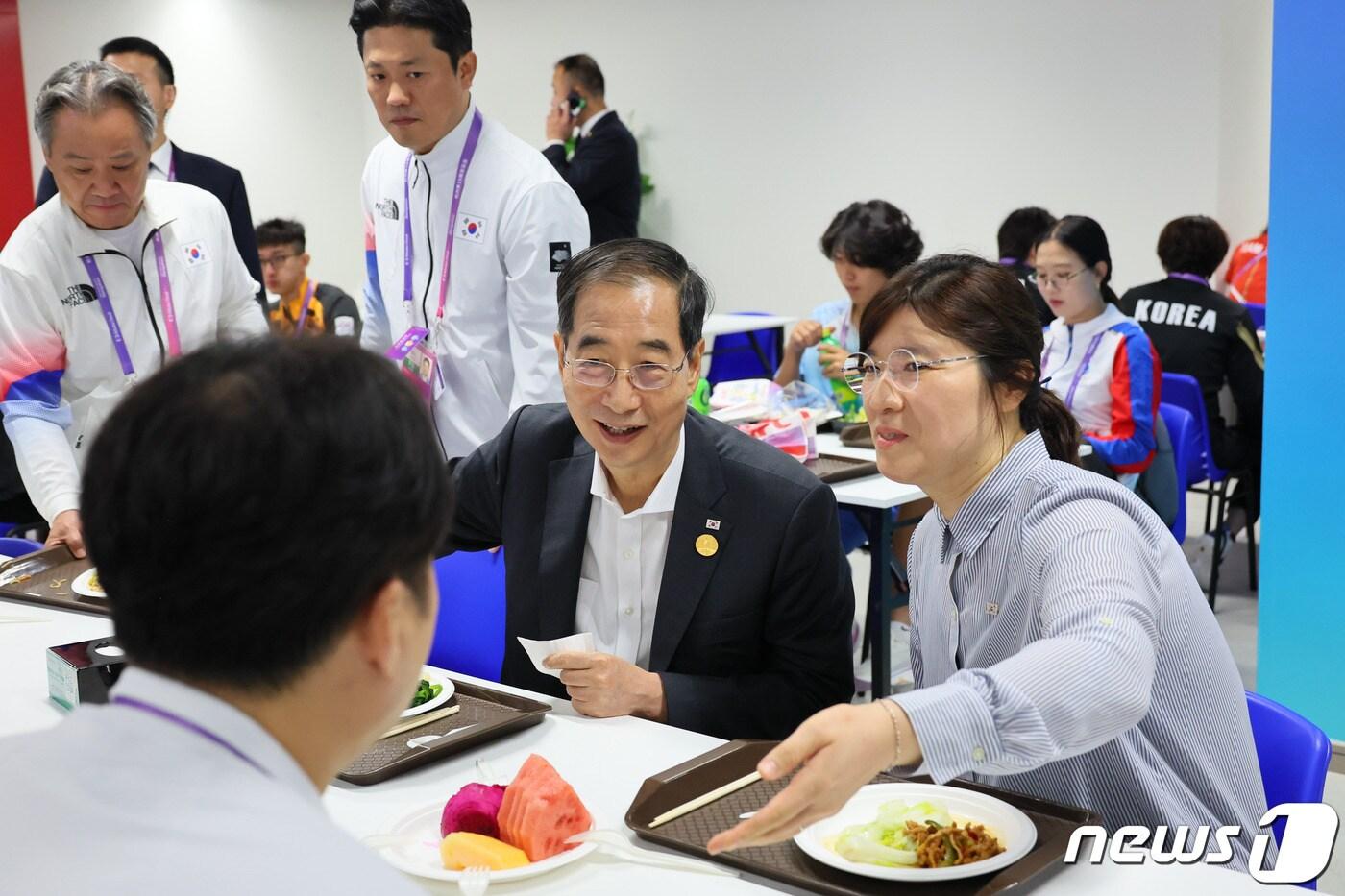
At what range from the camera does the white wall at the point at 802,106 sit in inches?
293

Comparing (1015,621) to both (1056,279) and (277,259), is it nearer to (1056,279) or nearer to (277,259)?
(1056,279)

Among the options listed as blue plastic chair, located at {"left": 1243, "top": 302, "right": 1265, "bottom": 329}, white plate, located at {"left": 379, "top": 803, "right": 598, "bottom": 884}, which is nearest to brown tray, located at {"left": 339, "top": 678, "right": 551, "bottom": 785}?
white plate, located at {"left": 379, "top": 803, "right": 598, "bottom": 884}

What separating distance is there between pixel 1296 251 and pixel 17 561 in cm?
294

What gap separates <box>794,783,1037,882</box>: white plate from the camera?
135 centimetres

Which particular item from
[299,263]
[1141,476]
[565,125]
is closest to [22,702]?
[1141,476]

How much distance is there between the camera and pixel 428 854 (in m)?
1.51

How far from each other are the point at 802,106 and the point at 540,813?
26.2ft

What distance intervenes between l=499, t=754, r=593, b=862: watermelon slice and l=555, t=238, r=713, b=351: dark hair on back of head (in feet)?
2.82

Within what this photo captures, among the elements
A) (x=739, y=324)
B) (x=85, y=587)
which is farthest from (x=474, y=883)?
(x=739, y=324)

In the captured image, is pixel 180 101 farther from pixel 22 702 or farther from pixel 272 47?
pixel 22 702

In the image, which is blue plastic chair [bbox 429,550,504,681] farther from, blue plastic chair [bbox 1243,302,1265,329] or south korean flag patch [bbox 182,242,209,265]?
blue plastic chair [bbox 1243,302,1265,329]

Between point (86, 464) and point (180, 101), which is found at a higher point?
point (180, 101)

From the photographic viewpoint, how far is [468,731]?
71.0 inches

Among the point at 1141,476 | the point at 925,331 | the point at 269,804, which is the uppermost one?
the point at 925,331
